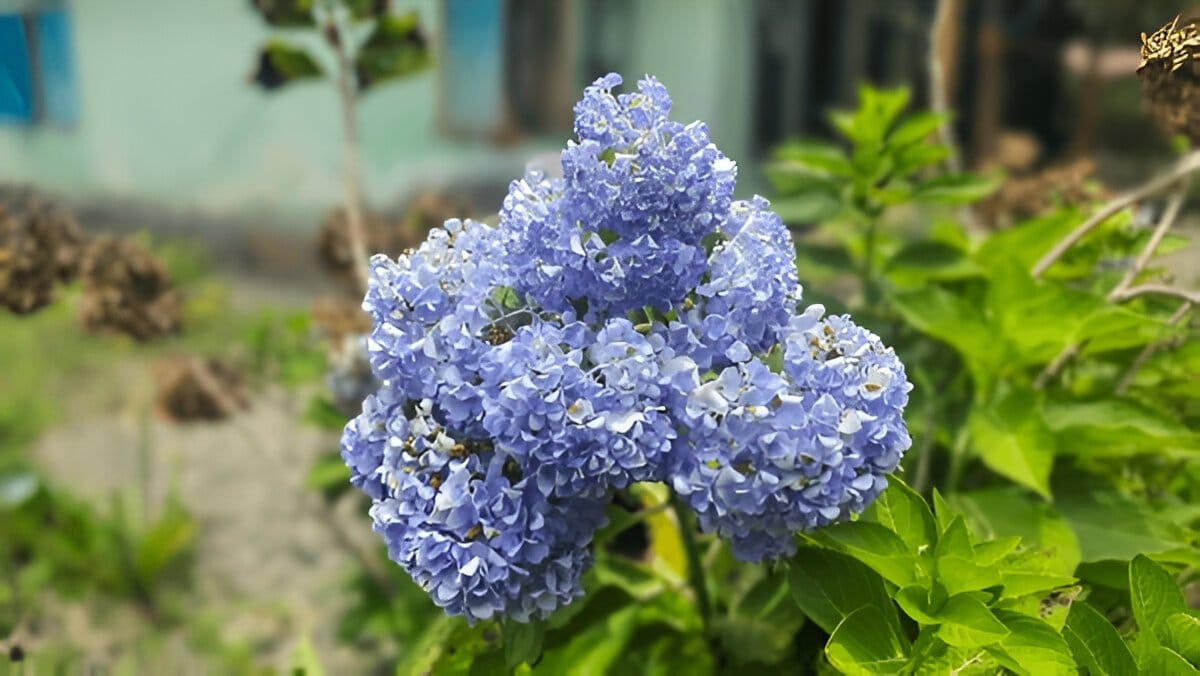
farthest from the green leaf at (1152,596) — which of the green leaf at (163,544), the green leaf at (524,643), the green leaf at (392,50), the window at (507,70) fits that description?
the window at (507,70)

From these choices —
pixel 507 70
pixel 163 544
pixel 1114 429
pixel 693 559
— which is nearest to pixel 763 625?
pixel 693 559

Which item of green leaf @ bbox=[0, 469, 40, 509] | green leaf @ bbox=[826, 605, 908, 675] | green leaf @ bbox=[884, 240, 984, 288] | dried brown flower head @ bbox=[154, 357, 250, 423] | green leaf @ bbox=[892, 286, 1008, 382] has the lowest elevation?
green leaf @ bbox=[0, 469, 40, 509]

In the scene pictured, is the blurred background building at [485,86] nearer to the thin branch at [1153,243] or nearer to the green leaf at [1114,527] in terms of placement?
the thin branch at [1153,243]

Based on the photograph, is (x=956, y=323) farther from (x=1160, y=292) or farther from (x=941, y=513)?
(x=941, y=513)

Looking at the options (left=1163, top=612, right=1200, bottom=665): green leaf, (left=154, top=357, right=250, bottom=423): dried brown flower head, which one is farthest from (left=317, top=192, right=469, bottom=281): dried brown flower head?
(left=1163, top=612, right=1200, bottom=665): green leaf

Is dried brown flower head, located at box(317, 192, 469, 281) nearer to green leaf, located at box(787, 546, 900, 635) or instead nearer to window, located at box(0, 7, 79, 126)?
window, located at box(0, 7, 79, 126)

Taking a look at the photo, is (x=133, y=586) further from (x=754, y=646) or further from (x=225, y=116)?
(x=754, y=646)

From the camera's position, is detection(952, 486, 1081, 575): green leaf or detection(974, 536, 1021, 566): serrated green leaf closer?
detection(974, 536, 1021, 566): serrated green leaf
